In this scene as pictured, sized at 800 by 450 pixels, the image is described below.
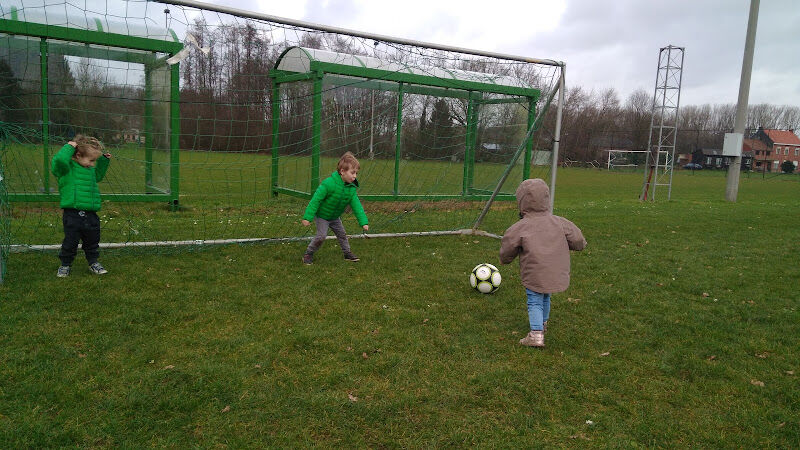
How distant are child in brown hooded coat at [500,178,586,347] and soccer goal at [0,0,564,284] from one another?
352 cm

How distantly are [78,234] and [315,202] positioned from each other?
8.44ft

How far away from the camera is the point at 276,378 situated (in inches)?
146

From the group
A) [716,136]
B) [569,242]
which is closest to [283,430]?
[569,242]

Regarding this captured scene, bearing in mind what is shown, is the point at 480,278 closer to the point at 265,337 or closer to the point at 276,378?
the point at 265,337

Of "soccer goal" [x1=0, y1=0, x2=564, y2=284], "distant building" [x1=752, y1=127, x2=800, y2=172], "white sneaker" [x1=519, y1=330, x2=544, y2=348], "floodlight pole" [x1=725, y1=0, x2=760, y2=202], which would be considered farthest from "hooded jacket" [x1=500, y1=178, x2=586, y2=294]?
"distant building" [x1=752, y1=127, x2=800, y2=172]

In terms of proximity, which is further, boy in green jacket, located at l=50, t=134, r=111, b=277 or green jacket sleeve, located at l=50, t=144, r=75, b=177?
boy in green jacket, located at l=50, t=134, r=111, b=277

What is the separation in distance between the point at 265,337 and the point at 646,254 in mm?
6240

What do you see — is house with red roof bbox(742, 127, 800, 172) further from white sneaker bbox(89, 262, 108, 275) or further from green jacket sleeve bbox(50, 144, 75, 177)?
green jacket sleeve bbox(50, 144, 75, 177)

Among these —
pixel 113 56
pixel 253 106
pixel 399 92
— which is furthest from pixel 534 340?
pixel 113 56

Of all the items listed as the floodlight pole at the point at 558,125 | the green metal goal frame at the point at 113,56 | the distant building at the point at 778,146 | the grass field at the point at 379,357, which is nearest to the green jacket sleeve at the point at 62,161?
the grass field at the point at 379,357

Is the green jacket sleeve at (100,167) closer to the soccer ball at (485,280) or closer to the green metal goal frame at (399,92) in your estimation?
the soccer ball at (485,280)

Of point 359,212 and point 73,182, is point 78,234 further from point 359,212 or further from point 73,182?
point 359,212

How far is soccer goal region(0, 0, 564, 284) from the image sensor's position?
781 cm

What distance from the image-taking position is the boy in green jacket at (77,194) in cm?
569
